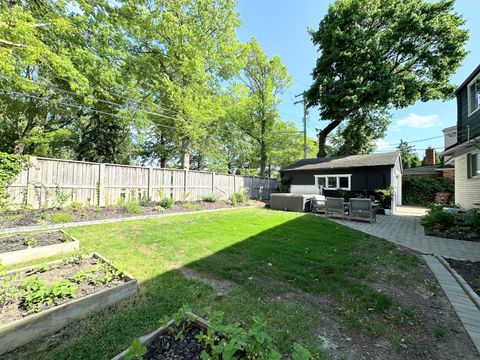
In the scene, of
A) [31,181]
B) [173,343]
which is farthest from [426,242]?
[31,181]

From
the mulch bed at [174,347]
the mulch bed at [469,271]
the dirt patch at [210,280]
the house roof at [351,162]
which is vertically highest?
the house roof at [351,162]

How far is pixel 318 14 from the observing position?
16.7 m

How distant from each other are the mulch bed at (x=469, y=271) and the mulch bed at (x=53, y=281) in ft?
17.0

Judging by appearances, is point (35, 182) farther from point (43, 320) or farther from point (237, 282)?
point (237, 282)

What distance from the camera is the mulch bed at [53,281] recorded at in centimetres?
217

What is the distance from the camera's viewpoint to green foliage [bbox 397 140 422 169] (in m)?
29.7

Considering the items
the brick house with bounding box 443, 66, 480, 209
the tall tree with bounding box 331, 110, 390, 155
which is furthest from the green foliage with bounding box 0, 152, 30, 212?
the tall tree with bounding box 331, 110, 390, 155

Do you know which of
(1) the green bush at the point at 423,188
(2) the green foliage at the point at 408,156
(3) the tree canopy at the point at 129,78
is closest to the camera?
(3) the tree canopy at the point at 129,78

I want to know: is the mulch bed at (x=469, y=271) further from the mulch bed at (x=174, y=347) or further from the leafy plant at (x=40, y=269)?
the leafy plant at (x=40, y=269)

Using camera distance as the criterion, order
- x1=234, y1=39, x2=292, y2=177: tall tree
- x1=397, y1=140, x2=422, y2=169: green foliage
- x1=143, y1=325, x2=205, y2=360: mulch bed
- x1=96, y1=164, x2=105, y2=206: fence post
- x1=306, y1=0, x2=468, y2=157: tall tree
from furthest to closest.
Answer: x1=397, y1=140, x2=422, y2=169: green foliage
x1=234, y1=39, x2=292, y2=177: tall tree
x1=306, y1=0, x2=468, y2=157: tall tree
x1=96, y1=164, x2=105, y2=206: fence post
x1=143, y1=325, x2=205, y2=360: mulch bed

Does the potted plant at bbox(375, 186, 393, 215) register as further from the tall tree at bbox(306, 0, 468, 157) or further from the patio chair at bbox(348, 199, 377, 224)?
the tall tree at bbox(306, 0, 468, 157)

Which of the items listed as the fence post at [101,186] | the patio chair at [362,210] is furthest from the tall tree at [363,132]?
the fence post at [101,186]

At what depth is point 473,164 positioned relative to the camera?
8719 millimetres

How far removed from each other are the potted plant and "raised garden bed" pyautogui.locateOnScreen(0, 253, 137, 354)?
12701mm
